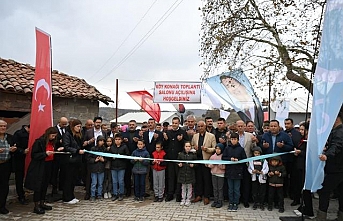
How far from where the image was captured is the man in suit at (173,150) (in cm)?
633

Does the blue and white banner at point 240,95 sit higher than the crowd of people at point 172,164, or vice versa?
the blue and white banner at point 240,95

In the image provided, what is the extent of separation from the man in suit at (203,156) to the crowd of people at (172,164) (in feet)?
0.07

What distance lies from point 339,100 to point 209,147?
2.75 m

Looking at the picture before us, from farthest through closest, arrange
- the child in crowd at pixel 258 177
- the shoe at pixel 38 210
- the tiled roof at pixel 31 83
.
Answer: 1. the tiled roof at pixel 31 83
2. the child in crowd at pixel 258 177
3. the shoe at pixel 38 210

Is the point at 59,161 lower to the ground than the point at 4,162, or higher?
lower

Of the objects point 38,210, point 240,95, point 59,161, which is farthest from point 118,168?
point 240,95

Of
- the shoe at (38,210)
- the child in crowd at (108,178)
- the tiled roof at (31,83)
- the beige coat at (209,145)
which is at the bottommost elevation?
the shoe at (38,210)

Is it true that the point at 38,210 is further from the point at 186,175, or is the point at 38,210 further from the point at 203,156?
the point at 203,156

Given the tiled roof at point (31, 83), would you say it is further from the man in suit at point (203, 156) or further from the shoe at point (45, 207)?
the man in suit at point (203, 156)

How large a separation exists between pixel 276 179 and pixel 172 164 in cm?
217

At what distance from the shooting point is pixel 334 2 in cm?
429

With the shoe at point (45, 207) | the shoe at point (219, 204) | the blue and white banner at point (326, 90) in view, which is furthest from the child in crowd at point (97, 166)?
the blue and white banner at point (326, 90)

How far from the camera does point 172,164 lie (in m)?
6.39

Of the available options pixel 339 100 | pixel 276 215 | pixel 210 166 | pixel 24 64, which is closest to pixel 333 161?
pixel 339 100
